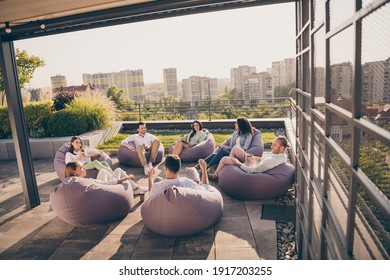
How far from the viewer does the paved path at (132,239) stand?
126 inches

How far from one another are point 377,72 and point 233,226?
2.93m

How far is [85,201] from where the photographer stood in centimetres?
376

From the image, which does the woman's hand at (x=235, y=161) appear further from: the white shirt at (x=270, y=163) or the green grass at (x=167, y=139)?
the green grass at (x=167, y=139)

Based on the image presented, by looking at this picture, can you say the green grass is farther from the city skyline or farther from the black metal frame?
the city skyline

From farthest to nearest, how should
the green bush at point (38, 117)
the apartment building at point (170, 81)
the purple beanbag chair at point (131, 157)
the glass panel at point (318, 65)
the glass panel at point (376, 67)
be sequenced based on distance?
1. the apartment building at point (170, 81)
2. the green bush at point (38, 117)
3. the purple beanbag chair at point (131, 157)
4. the glass panel at point (318, 65)
5. the glass panel at point (376, 67)

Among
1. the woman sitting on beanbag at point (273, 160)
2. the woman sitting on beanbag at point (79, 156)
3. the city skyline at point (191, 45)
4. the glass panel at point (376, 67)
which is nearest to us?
the glass panel at point (376, 67)

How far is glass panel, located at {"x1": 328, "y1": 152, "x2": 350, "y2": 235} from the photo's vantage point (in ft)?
5.03

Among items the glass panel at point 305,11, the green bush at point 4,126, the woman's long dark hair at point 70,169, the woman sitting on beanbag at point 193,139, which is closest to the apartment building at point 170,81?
the green bush at point 4,126

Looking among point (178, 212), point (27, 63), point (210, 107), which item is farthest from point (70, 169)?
point (27, 63)

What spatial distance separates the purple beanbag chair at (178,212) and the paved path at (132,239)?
0.12m

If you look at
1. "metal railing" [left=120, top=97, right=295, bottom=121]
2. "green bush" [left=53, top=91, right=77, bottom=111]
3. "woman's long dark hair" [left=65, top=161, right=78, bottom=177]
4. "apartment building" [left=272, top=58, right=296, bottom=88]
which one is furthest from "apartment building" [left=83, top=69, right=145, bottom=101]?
"woman's long dark hair" [left=65, top=161, right=78, bottom=177]

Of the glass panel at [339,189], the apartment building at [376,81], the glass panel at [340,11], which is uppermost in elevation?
the glass panel at [340,11]

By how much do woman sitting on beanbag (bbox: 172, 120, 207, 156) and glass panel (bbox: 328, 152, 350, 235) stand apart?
4892 mm
